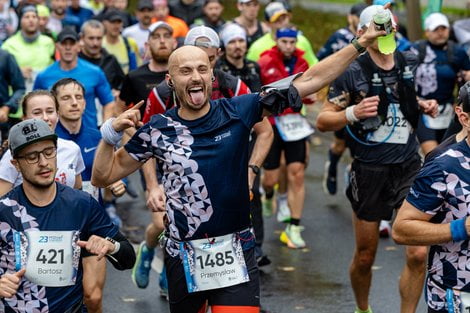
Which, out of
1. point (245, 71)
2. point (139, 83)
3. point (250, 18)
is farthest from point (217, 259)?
point (250, 18)

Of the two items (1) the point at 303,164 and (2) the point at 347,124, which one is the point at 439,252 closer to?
(2) the point at 347,124

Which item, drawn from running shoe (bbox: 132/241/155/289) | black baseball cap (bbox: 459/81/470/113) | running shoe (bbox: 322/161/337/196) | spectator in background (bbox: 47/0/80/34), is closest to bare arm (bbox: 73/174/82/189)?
running shoe (bbox: 132/241/155/289)

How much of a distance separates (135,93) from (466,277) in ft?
16.2

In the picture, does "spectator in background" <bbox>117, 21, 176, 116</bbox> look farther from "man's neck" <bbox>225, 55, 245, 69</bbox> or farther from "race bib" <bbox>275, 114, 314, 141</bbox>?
"race bib" <bbox>275, 114, 314, 141</bbox>

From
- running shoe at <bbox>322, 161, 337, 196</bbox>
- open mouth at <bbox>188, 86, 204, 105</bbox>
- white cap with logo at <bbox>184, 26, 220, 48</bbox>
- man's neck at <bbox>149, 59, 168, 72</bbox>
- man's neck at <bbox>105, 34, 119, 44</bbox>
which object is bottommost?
running shoe at <bbox>322, 161, 337, 196</bbox>

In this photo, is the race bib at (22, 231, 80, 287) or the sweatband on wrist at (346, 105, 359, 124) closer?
the race bib at (22, 231, 80, 287)

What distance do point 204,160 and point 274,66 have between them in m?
5.68

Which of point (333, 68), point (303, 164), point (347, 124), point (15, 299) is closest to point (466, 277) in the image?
point (333, 68)

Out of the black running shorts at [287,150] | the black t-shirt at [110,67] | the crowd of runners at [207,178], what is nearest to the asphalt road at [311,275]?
the crowd of runners at [207,178]

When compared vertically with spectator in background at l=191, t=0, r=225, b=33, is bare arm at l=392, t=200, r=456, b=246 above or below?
below

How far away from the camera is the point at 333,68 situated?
642 centimetres

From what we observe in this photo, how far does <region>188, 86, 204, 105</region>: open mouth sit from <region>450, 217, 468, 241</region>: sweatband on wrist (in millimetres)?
1526

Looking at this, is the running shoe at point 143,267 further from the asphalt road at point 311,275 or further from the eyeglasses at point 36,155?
the eyeglasses at point 36,155

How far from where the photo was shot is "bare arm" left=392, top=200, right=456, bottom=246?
5949 mm
